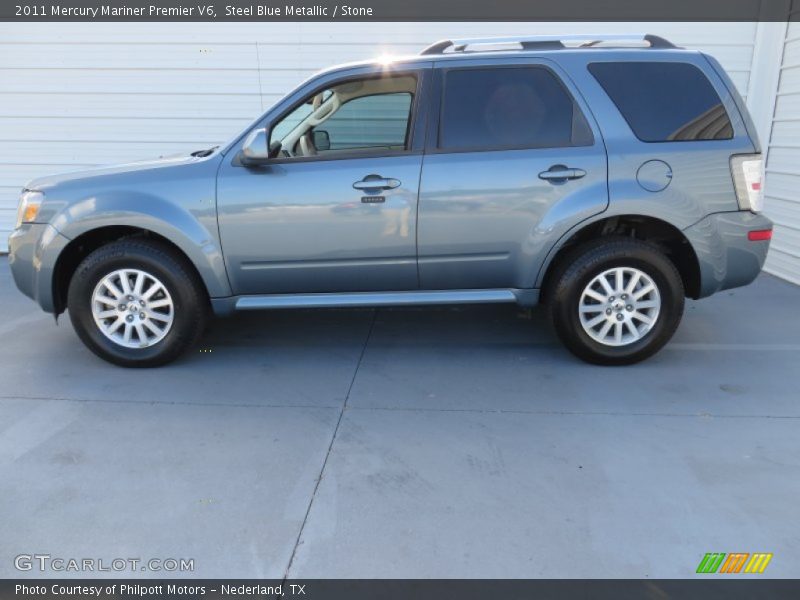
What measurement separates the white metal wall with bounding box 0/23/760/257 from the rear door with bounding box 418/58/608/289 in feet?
10.6

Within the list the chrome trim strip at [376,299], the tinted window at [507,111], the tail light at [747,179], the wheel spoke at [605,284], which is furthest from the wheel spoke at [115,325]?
the tail light at [747,179]

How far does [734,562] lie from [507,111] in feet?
8.96

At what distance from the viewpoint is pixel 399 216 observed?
12.4ft

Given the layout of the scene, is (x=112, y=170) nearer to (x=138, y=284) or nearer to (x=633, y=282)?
(x=138, y=284)

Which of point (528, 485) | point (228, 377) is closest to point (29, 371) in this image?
point (228, 377)

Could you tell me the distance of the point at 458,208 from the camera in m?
3.77

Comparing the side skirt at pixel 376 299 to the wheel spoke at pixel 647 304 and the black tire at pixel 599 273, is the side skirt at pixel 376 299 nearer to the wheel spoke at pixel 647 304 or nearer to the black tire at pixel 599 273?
the black tire at pixel 599 273

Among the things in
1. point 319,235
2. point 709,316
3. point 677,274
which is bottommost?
point 709,316

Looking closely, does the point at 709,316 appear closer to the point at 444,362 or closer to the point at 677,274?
the point at 677,274

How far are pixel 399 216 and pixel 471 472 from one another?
167 centimetres

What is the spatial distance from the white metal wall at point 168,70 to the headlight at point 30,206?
3310mm

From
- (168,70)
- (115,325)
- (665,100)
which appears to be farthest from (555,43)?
(168,70)

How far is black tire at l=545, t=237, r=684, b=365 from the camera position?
3818 millimetres

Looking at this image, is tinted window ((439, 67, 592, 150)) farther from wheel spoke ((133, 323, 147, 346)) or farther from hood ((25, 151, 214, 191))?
wheel spoke ((133, 323, 147, 346))
